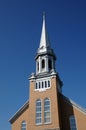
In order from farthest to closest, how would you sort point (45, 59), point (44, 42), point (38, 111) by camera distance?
point (44, 42), point (45, 59), point (38, 111)

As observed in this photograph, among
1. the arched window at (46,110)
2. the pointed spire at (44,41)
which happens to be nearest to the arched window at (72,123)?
the arched window at (46,110)

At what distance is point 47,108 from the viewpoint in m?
34.0

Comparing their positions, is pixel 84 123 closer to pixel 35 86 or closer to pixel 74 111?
pixel 74 111

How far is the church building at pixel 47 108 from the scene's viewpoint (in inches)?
1299

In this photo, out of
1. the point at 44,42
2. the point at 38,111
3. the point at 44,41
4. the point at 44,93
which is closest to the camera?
the point at 38,111

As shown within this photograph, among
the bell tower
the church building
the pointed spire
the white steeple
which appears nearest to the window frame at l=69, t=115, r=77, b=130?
the church building

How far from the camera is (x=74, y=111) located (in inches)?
1345

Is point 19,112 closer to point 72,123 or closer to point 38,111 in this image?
point 38,111

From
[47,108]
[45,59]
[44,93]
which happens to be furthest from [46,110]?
[45,59]

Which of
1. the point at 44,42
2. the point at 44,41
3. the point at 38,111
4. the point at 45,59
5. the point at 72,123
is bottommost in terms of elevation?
the point at 72,123

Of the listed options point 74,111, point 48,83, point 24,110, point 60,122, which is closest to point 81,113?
point 74,111

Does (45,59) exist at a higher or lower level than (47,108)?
higher

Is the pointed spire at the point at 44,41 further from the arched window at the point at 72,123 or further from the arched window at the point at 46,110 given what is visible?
the arched window at the point at 72,123

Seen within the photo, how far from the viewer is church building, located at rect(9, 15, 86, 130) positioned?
33.0 meters
